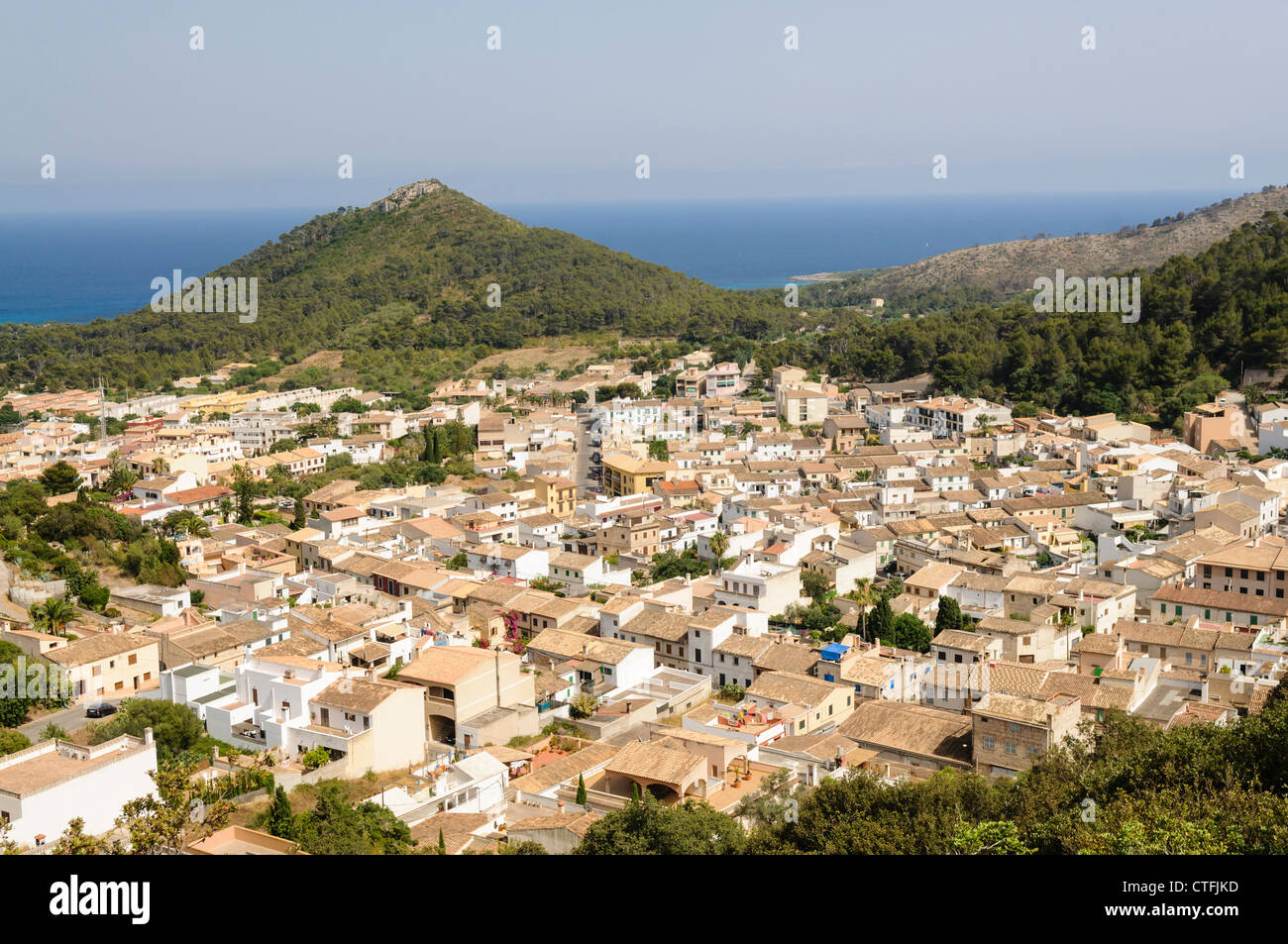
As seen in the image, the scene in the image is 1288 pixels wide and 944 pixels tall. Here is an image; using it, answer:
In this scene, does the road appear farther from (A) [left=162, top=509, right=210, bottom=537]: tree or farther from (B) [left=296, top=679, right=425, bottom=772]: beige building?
(A) [left=162, top=509, right=210, bottom=537]: tree

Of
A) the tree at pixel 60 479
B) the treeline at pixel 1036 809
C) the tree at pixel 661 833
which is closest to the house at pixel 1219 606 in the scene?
the treeline at pixel 1036 809

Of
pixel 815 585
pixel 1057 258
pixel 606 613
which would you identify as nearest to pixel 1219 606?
pixel 815 585

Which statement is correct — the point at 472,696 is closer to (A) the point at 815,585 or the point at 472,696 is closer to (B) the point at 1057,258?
(A) the point at 815,585

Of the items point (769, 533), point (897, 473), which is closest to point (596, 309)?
point (897, 473)

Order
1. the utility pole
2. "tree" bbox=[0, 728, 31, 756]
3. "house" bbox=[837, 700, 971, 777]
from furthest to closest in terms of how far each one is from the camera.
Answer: the utility pole < "house" bbox=[837, 700, 971, 777] < "tree" bbox=[0, 728, 31, 756]

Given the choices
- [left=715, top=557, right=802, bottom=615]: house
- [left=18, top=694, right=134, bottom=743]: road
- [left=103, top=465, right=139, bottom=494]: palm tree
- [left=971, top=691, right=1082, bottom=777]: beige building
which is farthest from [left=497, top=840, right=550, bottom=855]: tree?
[left=103, top=465, right=139, bottom=494]: palm tree

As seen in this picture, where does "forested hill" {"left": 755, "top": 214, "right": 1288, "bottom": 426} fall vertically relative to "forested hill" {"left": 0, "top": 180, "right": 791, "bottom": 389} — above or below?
below
